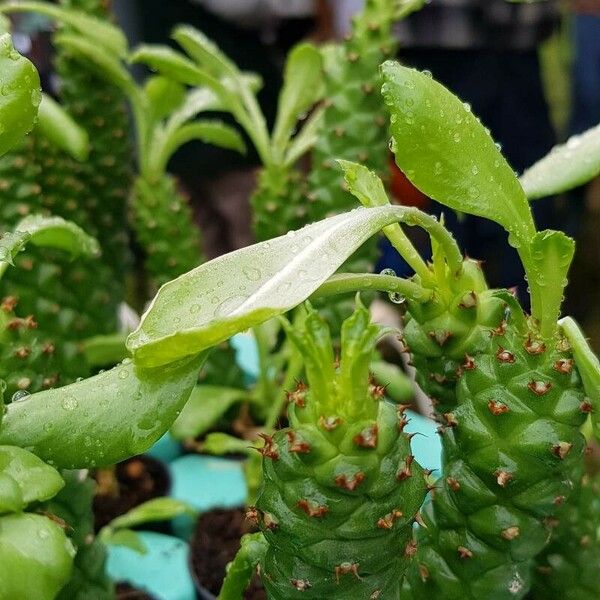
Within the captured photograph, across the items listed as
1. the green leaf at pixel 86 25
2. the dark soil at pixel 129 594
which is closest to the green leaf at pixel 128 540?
the dark soil at pixel 129 594

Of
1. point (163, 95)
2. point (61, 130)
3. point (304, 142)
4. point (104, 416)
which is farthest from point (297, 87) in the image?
point (104, 416)

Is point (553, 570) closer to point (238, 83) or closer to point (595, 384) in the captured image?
point (595, 384)

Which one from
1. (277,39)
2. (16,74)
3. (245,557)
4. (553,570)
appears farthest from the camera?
(277,39)

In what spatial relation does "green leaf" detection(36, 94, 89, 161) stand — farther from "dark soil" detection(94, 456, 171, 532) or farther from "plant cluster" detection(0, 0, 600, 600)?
"dark soil" detection(94, 456, 171, 532)

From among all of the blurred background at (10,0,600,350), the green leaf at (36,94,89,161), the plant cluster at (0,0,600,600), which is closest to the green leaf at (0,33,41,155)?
the plant cluster at (0,0,600,600)

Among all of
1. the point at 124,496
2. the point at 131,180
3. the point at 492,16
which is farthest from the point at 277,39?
the point at 124,496

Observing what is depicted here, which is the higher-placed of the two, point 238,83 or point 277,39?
point 238,83
